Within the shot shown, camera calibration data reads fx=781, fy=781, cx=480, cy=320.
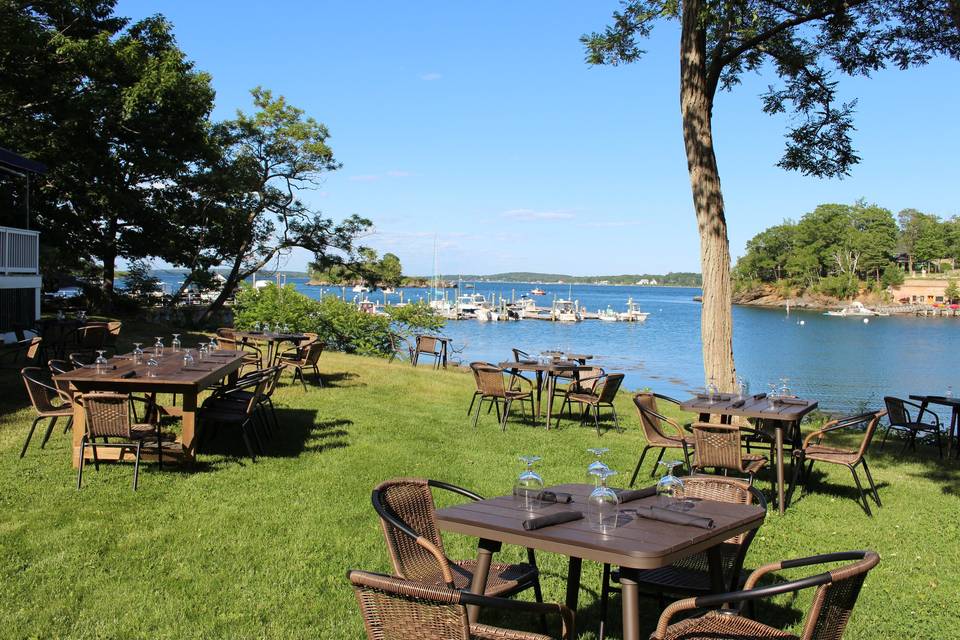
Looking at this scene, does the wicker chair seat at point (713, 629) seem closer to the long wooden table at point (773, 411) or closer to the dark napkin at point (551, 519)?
the dark napkin at point (551, 519)

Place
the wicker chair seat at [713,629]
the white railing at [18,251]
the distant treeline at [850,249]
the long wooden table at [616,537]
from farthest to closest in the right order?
the distant treeline at [850,249], the white railing at [18,251], the long wooden table at [616,537], the wicker chair seat at [713,629]

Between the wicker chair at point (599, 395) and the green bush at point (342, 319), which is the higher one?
the green bush at point (342, 319)

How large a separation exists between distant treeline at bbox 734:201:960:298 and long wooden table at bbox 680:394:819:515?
358 ft

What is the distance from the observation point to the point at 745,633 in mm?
2867

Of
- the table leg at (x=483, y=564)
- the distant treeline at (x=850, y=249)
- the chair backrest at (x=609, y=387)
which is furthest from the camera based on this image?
the distant treeline at (x=850, y=249)

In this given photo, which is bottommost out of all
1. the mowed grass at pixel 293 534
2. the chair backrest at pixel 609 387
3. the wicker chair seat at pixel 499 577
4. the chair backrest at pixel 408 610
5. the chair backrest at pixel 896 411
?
the mowed grass at pixel 293 534

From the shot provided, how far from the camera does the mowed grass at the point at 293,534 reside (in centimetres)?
421

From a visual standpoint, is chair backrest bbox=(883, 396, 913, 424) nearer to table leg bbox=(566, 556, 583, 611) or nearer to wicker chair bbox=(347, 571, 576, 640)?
table leg bbox=(566, 556, 583, 611)

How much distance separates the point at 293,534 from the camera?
5.51 meters

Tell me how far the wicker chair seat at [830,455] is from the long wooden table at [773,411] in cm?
30

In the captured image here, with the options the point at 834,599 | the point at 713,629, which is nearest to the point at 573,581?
the point at 713,629

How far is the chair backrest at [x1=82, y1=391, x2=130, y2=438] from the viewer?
663 cm

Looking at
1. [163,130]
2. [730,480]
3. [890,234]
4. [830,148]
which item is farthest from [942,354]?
[890,234]

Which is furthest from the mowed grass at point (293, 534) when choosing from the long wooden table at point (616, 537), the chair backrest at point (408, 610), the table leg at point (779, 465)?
the chair backrest at point (408, 610)
